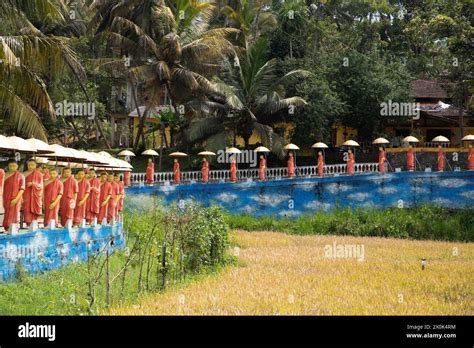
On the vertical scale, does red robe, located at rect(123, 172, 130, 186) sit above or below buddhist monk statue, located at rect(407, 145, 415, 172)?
below

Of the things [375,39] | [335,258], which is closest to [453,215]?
[335,258]

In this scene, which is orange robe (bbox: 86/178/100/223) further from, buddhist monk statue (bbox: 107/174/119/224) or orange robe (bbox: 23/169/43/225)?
orange robe (bbox: 23/169/43/225)

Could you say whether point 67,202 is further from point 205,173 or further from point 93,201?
point 205,173

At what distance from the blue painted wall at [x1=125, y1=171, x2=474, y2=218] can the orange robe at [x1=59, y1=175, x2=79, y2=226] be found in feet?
40.0

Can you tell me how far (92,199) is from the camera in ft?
52.4

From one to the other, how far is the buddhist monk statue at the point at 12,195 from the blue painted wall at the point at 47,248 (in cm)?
36

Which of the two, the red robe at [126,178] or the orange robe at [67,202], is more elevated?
the red robe at [126,178]

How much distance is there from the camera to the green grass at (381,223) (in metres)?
24.0

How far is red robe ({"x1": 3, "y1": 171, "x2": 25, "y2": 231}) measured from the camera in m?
11.8

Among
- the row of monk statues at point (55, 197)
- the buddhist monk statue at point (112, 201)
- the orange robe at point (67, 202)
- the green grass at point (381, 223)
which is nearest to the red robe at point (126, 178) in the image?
the green grass at point (381, 223)

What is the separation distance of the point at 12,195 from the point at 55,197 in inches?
57.4

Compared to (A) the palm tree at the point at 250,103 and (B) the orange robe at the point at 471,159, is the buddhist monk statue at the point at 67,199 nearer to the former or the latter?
(A) the palm tree at the point at 250,103

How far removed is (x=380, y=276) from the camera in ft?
44.7

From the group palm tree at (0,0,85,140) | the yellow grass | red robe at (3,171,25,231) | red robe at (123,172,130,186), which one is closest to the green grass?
red robe at (123,172,130,186)
